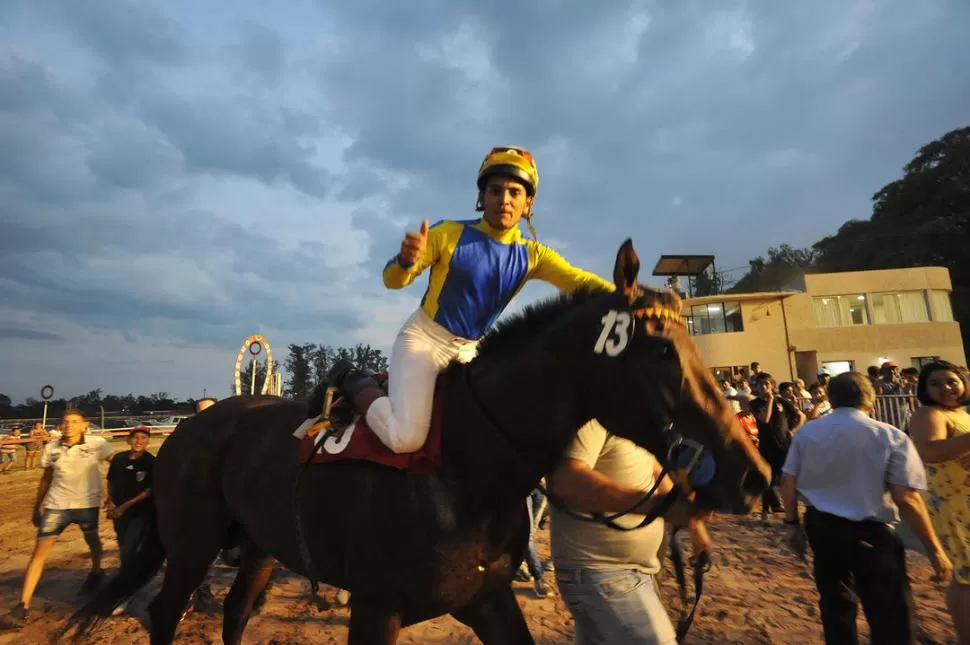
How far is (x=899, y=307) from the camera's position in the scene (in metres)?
28.5

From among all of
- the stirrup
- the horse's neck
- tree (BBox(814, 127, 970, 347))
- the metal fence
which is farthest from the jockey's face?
tree (BBox(814, 127, 970, 347))

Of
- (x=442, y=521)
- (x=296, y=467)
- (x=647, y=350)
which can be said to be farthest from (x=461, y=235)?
(x=296, y=467)

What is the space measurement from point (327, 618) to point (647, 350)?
15.9 feet

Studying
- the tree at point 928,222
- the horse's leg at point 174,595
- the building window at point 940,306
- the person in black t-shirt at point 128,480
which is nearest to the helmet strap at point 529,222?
the horse's leg at point 174,595

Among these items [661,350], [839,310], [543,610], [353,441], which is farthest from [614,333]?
[839,310]

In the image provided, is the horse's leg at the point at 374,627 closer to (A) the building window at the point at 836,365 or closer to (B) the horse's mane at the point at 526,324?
(B) the horse's mane at the point at 526,324

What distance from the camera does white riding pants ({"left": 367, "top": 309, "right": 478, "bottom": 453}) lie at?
2145mm

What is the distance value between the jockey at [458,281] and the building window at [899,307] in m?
34.1

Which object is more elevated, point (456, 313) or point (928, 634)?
point (456, 313)

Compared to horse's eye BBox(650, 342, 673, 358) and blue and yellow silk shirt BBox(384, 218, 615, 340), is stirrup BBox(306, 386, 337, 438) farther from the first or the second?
horse's eye BBox(650, 342, 673, 358)

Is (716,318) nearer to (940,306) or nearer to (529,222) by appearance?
(940,306)

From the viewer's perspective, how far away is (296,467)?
8.88 ft

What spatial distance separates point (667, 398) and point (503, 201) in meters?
1.22

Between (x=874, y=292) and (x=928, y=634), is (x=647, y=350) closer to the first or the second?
(x=928, y=634)
